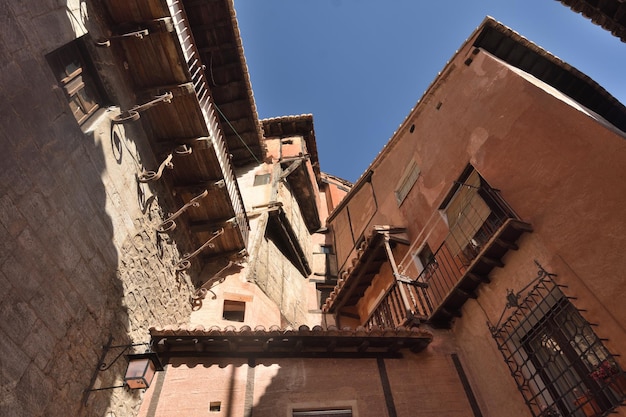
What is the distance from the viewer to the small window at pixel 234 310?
35.4 feet

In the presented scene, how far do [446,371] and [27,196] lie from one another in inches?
298

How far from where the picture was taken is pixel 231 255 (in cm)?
990

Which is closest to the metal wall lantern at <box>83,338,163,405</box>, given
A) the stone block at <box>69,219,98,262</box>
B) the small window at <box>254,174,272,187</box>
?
the stone block at <box>69,219,98,262</box>

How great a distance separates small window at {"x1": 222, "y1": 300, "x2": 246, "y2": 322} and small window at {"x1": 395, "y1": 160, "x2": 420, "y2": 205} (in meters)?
6.58

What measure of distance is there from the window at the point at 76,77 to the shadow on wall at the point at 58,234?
150 mm

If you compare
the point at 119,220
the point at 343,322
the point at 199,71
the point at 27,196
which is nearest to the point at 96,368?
the point at 119,220

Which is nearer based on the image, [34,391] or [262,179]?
[34,391]

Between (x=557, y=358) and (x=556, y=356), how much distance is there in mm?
131

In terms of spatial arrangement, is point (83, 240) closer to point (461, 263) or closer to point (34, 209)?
point (34, 209)

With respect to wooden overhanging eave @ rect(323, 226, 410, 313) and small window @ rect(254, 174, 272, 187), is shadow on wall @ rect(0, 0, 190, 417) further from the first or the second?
small window @ rect(254, 174, 272, 187)

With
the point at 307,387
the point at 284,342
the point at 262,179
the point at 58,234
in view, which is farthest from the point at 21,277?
the point at 262,179

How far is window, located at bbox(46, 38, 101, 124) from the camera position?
506 centimetres

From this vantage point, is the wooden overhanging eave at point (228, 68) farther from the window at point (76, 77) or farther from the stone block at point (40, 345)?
the stone block at point (40, 345)

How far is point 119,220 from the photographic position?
19.7 feet
